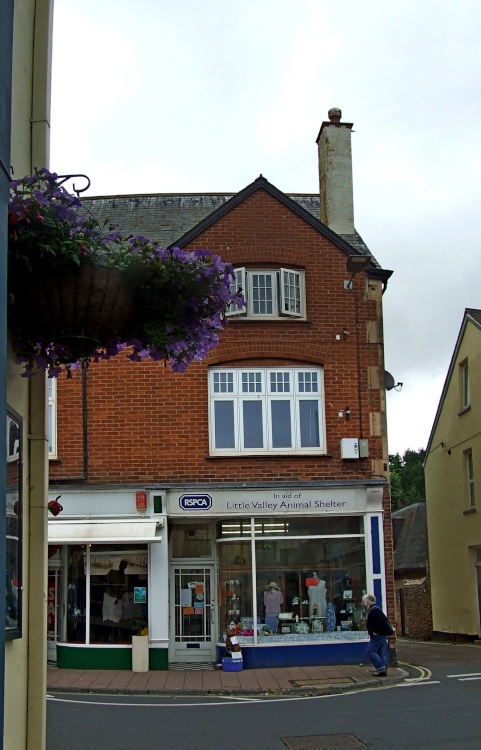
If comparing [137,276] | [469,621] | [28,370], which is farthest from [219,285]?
[469,621]

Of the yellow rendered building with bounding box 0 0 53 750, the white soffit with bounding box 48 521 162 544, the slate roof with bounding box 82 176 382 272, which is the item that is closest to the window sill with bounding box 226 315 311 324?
the slate roof with bounding box 82 176 382 272

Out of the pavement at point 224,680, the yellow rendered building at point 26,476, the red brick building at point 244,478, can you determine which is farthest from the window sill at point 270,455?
the yellow rendered building at point 26,476

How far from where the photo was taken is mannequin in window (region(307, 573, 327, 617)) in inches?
752

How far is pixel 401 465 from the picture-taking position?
75.4m

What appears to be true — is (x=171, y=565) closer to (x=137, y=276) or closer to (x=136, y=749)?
(x=136, y=749)

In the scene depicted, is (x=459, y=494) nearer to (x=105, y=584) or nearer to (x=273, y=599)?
(x=273, y=599)

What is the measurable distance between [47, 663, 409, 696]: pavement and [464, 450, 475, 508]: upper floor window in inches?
389

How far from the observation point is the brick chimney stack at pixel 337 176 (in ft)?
72.6

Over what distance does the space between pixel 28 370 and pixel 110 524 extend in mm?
14705

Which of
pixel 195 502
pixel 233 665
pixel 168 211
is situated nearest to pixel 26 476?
pixel 233 665

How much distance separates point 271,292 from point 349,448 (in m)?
3.72

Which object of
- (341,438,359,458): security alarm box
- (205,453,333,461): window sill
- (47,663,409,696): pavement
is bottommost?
(47,663,409,696): pavement

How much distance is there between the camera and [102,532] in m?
18.8

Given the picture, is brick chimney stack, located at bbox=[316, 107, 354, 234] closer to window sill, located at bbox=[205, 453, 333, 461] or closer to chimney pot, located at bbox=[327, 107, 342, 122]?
chimney pot, located at bbox=[327, 107, 342, 122]
